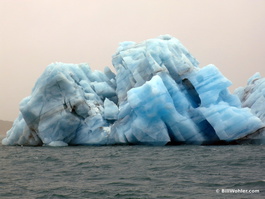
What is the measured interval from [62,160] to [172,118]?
286 inches

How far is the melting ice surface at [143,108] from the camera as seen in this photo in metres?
19.3

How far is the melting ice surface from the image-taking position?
19.3 m

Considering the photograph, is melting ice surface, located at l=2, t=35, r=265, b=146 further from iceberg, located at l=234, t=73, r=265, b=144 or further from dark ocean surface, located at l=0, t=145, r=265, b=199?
dark ocean surface, located at l=0, t=145, r=265, b=199

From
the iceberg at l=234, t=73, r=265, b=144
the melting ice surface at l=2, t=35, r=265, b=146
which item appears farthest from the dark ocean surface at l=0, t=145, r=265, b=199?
the iceberg at l=234, t=73, r=265, b=144

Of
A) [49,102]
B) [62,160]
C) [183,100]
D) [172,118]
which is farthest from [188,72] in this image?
[62,160]

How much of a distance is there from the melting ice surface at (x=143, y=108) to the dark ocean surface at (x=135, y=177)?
5.50m

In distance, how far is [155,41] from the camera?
23141 millimetres

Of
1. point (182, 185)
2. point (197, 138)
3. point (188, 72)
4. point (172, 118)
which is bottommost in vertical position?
point (197, 138)

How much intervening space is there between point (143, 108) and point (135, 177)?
9.42 m

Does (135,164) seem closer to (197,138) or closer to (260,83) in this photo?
(197,138)

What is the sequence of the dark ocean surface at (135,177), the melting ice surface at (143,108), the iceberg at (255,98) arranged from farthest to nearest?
the iceberg at (255,98)
the melting ice surface at (143,108)
the dark ocean surface at (135,177)

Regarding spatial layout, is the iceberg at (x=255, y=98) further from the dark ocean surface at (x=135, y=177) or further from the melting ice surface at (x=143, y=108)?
the dark ocean surface at (x=135, y=177)

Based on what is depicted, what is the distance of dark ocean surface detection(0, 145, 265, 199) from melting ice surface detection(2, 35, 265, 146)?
18.1ft

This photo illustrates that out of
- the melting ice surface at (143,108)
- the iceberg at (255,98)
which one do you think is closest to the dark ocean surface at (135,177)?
the melting ice surface at (143,108)
